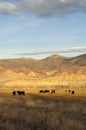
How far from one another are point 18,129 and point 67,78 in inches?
5202

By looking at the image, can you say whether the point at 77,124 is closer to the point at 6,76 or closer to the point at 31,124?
the point at 31,124

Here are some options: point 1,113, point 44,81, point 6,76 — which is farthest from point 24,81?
point 1,113

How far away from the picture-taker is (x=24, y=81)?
472 feet

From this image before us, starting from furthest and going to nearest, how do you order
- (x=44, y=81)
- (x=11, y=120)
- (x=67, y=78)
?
(x=67, y=78)
(x=44, y=81)
(x=11, y=120)

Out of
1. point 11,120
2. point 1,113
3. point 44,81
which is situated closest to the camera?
point 11,120

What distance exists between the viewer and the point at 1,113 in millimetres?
21031

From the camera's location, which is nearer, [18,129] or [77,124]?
[18,129]

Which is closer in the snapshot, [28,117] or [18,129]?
[18,129]

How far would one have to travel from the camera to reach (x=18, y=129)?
15023mm

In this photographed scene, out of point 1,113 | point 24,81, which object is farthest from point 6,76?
point 1,113

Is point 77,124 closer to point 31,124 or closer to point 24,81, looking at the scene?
point 31,124

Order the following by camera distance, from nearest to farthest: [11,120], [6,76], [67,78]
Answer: [11,120] < [67,78] < [6,76]

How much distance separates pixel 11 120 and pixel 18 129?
10.6 feet

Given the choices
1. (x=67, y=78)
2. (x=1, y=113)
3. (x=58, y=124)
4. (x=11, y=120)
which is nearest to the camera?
(x=58, y=124)
